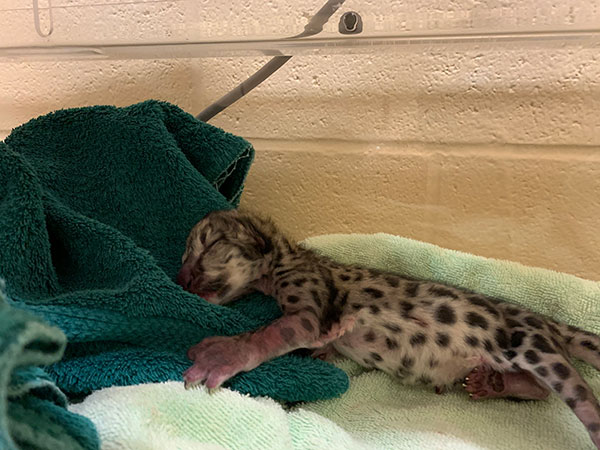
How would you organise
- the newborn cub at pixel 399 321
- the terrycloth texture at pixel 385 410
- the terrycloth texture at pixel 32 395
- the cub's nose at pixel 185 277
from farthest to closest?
the cub's nose at pixel 185 277 < the newborn cub at pixel 399 321 < the terrycloth texture at pixel 385 410 < the terrycloth texture at pixel 32 395

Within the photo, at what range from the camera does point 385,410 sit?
168cm

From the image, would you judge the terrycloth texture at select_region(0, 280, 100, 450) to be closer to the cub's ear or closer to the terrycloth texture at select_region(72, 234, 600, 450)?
the terrycloth texture at select_region(72, 234, 600, 450)

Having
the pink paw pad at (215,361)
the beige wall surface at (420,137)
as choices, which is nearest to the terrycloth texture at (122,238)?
the pink paw pad at (215,361)

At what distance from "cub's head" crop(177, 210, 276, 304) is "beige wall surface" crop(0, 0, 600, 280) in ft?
1.29

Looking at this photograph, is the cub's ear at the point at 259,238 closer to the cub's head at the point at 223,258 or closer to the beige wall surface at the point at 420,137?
the cub's head at the point at 223,258

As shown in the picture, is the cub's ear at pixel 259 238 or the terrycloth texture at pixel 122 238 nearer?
the terrycloth texture at pixel 122 238

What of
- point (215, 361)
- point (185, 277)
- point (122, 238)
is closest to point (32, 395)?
point (215, 361)

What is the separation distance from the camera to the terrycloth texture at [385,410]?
1.23 m

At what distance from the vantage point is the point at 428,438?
4.92 feet

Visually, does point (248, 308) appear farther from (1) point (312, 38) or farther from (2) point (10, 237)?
(1) point (312, 38)

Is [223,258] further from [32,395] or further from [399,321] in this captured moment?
[32,395]

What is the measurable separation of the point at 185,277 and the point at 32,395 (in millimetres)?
827

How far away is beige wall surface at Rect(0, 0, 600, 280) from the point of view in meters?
2.00

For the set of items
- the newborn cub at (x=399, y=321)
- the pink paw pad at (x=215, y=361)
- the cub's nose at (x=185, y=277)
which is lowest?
the newborn cub at (x=399, y=321)
